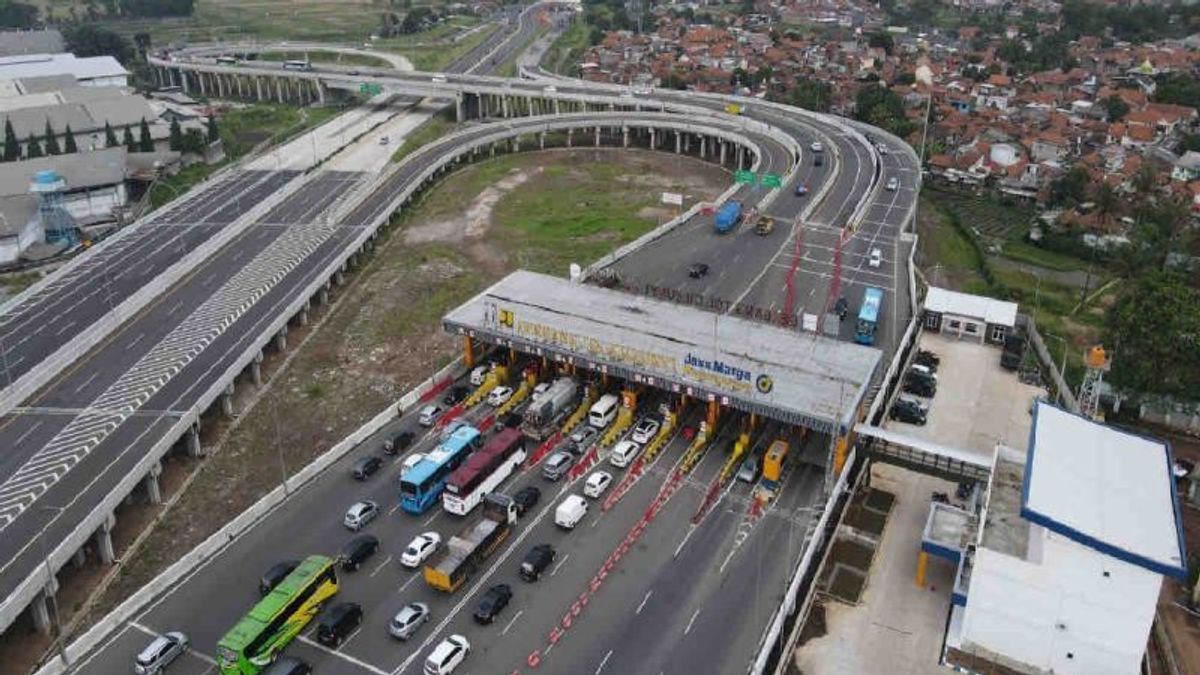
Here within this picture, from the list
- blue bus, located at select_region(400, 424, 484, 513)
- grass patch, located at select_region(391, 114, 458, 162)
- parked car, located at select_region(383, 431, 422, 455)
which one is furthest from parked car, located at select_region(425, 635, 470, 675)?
grass patch, located at select_region(391, 114, 458, 162)

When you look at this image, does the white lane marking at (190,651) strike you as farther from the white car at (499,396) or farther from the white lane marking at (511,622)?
the white car at (499,396)

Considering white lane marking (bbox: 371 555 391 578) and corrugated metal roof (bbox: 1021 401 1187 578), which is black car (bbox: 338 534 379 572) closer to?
white lane marking (bbox: 371 555 391 578)

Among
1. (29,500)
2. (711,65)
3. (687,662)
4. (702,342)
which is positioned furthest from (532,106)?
(687,662)

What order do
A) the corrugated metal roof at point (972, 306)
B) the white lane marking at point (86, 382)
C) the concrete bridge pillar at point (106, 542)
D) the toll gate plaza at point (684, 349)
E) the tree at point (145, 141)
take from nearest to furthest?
the concrete bridge pillar at point (106, 542) → the toll gate plaza at point (684, 349) → the white lane marking at point (86, 382) → the corrugated metal roof at point (972, 306) → the tree at point (145, 141)

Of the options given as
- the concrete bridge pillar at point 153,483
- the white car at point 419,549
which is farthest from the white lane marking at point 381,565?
the concrete bridge pillar at point 153,483

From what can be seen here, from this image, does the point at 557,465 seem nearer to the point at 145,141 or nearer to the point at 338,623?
the point at 338,623
